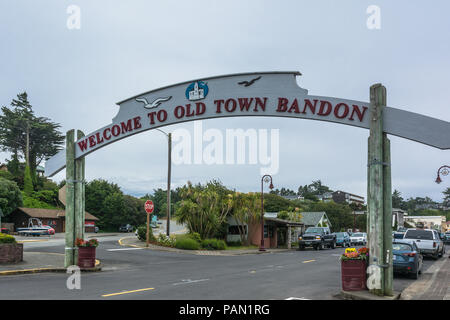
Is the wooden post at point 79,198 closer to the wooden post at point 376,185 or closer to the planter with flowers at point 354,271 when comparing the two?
the planter with flowers at point 354,271

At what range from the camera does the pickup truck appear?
38125 millimetres

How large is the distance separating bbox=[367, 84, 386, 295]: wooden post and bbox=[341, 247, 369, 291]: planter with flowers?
0.22 m

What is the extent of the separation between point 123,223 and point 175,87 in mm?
64194

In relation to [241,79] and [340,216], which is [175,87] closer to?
Result: [241,79]

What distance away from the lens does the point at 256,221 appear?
4169cm

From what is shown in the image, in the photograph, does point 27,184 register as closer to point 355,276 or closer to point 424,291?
point 424,291

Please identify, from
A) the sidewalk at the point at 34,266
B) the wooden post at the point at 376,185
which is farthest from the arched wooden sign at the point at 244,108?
the sidewalk at the point at 34,266

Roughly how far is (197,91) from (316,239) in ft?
89.9

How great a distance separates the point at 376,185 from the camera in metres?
10.8

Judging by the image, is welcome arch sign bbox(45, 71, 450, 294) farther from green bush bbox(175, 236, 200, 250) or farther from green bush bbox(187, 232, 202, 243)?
green bush bbox(187, 232, 202, 243)

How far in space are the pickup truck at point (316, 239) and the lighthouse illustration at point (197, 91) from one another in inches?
1075

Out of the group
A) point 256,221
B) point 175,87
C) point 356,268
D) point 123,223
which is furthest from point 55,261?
point 123,223

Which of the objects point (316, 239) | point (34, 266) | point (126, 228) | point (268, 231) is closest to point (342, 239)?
point (268, 231)

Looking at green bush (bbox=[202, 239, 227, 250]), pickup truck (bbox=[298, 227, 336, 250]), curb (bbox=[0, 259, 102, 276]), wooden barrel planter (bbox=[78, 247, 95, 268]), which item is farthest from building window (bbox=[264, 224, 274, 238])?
wooden barrel planter (bbox=[78, 247, 95, 268])
